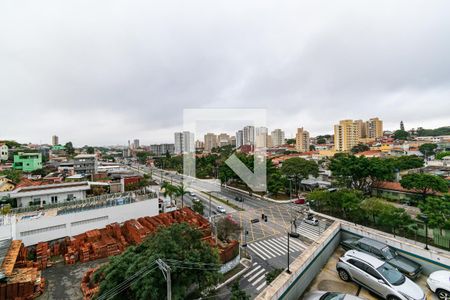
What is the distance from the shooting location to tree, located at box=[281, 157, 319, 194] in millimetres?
26219

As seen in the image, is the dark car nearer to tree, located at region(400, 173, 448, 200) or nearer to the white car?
the white car

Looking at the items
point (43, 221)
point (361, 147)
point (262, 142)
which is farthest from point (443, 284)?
point (361, 147)

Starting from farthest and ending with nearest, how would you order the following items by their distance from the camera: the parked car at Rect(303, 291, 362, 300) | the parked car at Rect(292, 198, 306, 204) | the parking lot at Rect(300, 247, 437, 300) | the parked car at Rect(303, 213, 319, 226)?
1. the parked car at Rect(292, 198, 306, 204)
2. the parked car at Rect(303, 213, 319, 226)
3. the parking lot at Rect(300, 247, 437, 300)
4. the parked car at Rect(303, 291, 362, 300)

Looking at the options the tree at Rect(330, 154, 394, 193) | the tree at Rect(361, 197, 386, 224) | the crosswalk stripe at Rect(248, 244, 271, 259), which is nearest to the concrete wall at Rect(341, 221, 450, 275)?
the crosswalk stripe at Rect(248, 244, 271, 259)

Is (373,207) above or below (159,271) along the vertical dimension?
below

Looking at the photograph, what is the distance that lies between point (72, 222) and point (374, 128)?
92.2 m

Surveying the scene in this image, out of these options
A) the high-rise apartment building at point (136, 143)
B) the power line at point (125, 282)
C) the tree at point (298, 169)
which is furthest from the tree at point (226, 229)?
the high-rise apartment building at point (136, 143)

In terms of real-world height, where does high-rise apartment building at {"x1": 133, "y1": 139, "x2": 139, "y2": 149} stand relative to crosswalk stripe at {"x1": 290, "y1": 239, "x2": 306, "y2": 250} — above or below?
above

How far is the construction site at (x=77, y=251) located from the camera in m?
8.66

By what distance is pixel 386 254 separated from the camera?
473cm

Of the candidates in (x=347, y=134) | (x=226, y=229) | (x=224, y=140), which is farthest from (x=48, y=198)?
(x=347, y=134)

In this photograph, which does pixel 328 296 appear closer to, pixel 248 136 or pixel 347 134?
pixel 248 136

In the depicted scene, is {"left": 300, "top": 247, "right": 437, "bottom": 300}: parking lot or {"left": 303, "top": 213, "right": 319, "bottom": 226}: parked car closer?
{"left": 300, "top": 247, "right": 437, "bottom": 300}: parking lot

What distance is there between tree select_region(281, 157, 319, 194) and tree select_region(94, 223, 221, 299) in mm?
21029
